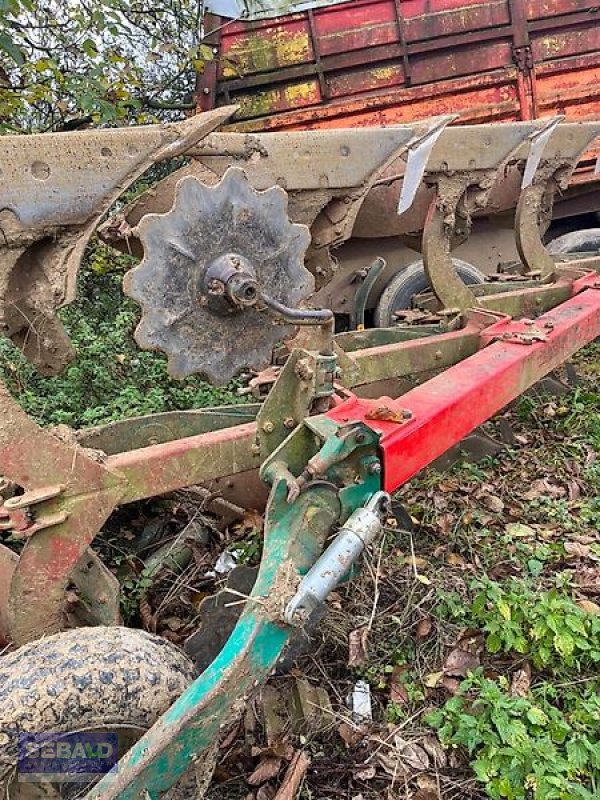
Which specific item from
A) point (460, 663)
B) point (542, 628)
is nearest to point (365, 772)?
point (460, 663)

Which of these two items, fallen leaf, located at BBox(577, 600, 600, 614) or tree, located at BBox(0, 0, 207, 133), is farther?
tree, located at BBox(0, 0, 207, 133)

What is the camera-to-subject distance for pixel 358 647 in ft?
8.67

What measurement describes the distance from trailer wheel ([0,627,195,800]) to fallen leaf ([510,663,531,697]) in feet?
3.93

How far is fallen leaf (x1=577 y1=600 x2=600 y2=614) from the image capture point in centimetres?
277

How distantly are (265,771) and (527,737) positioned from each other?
818mm

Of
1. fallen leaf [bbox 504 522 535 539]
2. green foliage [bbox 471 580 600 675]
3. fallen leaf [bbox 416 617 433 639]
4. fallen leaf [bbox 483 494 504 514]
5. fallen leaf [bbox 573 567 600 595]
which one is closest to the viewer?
green foliage [bbox 471 580 600 675]

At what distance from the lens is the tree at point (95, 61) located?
5055mm

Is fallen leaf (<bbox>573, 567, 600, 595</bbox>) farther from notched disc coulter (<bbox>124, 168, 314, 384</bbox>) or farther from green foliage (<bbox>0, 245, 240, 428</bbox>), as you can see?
green foliage (<bbox>0, 245, 240, 428</bbox>)

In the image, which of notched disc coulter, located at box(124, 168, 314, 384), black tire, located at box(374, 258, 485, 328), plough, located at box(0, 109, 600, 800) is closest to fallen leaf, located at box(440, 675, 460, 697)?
plough, located at box(0, 109, 600, 800)

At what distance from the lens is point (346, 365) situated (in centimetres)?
320

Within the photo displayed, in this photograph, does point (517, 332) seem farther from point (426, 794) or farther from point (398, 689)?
point (426, 794)

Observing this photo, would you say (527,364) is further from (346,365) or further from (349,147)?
(349,147)

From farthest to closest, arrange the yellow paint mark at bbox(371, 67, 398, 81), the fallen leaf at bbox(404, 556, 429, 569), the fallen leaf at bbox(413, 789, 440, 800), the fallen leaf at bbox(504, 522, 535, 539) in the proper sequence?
the yellow paint mark at bbox(371, 67, 398, 81) → the fallen leaf at bbox(504, 522, 535, 539) → the fallen leaf at bbox(404, 556, 429, 569) → the fallen leaf at bbox(413, 789, 440, 800)

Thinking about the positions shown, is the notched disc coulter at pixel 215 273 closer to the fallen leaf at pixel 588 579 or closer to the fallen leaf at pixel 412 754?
the fallen leaf at pixel 412 754
